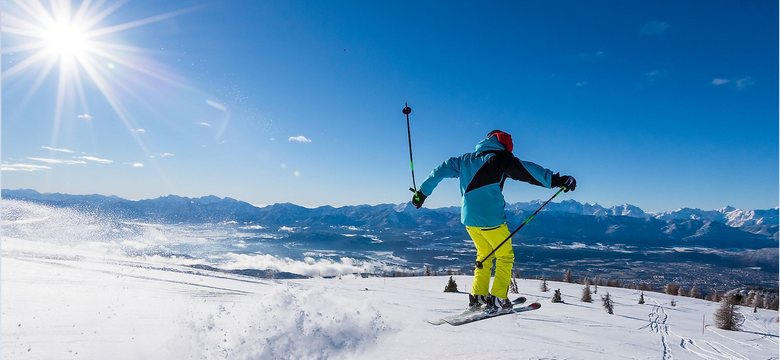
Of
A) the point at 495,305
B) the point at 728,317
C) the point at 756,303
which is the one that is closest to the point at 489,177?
the point at 495,305

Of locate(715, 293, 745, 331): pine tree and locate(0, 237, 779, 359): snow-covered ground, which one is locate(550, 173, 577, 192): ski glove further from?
locate(715, 293, 745, 331): pine tree

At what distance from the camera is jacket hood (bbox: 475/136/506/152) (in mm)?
5180

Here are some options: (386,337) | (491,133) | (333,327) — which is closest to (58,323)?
(333,327)

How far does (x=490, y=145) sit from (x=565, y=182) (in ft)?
3.87

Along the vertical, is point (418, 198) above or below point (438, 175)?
below

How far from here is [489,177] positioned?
5137mm

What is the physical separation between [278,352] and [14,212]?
42.7 meters

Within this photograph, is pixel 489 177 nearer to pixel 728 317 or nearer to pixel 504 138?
pixel 504 138

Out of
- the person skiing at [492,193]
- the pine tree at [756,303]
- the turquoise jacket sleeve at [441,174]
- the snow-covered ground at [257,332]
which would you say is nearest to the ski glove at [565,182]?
the person skiing at [492,193]

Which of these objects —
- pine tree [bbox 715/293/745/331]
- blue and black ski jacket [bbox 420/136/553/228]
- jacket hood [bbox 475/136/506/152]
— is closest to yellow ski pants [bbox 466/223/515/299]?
blue and black ski jacket [bbox 420/136/553/228]

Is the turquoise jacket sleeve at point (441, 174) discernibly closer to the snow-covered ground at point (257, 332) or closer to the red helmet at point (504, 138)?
the red helmet at point (504, 138)

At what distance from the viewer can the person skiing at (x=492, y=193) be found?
4902mm

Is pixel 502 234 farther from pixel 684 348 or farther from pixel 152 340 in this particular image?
pixel 684 348

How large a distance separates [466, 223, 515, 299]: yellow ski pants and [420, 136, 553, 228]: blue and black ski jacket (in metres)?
A: 0.15
